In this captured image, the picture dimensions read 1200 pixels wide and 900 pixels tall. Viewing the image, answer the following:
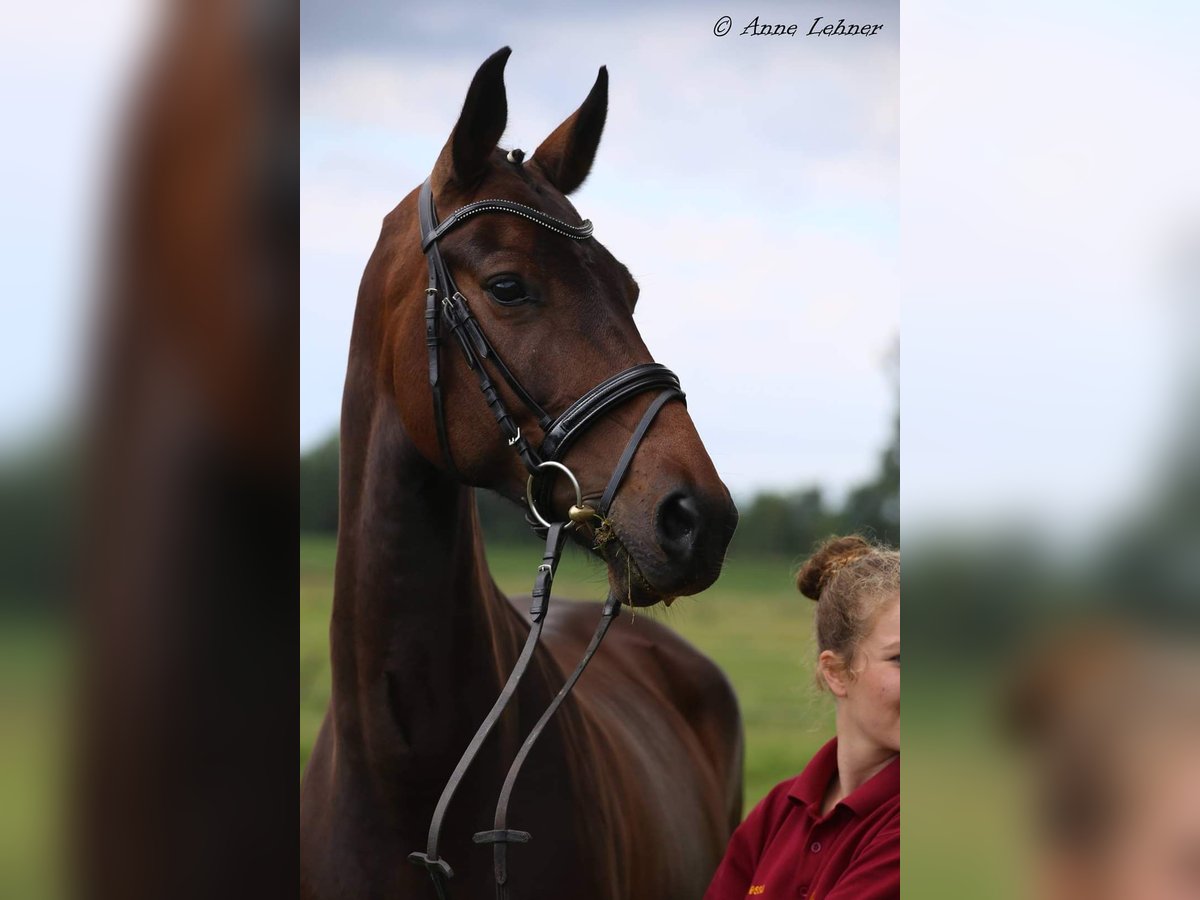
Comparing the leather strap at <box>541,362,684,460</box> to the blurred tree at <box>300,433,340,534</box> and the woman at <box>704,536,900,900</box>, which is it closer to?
the woman at <box>704,536,900,900</box>

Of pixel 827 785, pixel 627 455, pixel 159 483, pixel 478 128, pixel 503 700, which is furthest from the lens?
pixel 827 785

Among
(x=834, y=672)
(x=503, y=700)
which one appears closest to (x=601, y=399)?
(x=503, y=700)

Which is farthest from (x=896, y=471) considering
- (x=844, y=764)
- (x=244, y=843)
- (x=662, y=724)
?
(x=244, y=843)

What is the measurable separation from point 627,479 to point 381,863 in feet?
2.49

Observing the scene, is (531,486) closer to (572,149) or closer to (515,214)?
(515,214)

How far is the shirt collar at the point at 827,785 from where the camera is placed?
5.24ft

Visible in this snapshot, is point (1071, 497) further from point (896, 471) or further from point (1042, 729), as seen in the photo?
point (896, 471)

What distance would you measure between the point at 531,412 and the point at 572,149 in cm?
50

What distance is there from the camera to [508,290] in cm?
164

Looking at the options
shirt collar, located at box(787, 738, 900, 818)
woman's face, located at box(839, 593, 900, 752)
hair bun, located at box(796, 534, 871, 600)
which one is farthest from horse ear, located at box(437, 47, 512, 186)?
shirt collar, located at box(787, 738, 900, 818)

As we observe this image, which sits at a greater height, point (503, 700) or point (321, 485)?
point (321, 485)

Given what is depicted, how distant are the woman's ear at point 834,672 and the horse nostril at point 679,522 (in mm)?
369

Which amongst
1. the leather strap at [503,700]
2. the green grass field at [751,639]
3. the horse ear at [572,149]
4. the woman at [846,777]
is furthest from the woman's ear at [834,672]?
the horse ear at [572,149]

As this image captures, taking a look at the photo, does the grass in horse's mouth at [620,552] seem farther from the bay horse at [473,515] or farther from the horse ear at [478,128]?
the horse ear at [478,128]
